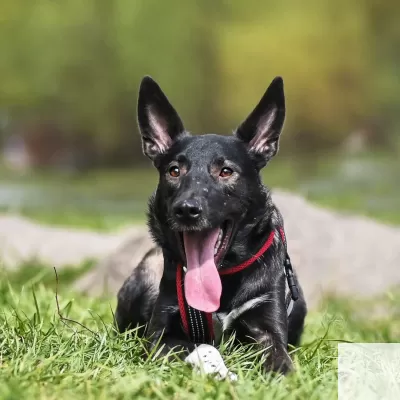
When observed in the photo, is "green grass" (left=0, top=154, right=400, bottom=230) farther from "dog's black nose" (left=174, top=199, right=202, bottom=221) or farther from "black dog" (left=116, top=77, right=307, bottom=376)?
"dog's black nose" (left=174, top=199, right=202, bottom=221)

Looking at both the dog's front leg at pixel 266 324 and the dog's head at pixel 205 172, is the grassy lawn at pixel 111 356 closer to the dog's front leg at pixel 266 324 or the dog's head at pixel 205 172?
the dog's front leg at pixel 266 324

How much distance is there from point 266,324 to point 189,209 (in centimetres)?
81

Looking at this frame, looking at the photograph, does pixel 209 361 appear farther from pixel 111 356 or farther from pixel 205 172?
pixel 205 172

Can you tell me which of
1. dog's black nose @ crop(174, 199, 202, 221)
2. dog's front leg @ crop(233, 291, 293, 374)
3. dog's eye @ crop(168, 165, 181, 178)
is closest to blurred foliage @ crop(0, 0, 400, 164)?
dog's eye @ crop(168, 165, 181, 178)

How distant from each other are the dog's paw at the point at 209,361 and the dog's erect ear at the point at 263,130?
3.65ft

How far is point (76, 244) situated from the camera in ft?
36.7

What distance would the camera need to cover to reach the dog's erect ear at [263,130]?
4.29m

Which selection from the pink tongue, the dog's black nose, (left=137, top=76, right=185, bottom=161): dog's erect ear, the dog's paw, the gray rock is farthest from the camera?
the gray rock

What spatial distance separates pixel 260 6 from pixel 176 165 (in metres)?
12.9

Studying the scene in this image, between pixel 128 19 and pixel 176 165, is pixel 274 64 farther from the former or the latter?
pixel 176 165

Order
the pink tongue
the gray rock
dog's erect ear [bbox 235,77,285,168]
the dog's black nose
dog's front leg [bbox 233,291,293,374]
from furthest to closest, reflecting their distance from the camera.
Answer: the gray rock, dog's erect ear [bbox 235,77,285,168], dog's front leg [bbox 233,291,293,374], the pink tongue, the dog's black nose

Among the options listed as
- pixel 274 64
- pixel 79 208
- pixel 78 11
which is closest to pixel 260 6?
pixel 274 64

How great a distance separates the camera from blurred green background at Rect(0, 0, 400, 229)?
15750mm

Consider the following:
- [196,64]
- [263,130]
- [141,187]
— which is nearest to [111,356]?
[263,130]
